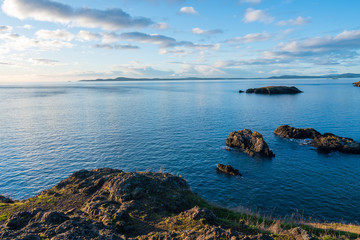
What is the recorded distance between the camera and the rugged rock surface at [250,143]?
51.6 m

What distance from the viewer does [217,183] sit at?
127 feet

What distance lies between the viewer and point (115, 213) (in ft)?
62.6

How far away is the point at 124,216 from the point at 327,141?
58.6 m

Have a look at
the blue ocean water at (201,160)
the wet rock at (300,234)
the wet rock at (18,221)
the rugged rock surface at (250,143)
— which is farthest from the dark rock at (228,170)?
the wet rock at (18,221)

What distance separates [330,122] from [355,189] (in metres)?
54.6

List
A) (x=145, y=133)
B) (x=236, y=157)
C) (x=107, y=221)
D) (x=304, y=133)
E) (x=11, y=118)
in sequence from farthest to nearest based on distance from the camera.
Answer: (x=11, y=118) → (x=145, y=133) → (x=304, y=133) → (x=236, y=157) → (x=107, y=221)

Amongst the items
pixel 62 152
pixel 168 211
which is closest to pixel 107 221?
pixel 168 211

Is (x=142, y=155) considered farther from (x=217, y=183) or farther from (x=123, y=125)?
(x=123, y=125)

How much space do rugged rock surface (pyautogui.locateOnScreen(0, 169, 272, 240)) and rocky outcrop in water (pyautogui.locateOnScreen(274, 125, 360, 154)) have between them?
4449 centimetres

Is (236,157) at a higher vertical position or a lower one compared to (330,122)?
lower

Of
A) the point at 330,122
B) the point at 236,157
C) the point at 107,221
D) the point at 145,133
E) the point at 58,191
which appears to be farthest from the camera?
the point at 330,122

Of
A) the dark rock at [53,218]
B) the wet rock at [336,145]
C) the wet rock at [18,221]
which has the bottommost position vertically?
the wet rock at [336,145]

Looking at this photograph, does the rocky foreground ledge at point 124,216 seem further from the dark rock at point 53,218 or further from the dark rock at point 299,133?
the dark rock at point 299,133

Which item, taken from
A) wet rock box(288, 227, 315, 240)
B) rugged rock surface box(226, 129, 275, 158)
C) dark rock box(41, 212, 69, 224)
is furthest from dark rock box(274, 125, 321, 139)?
dark rock box(41, 212, 69, 224)
